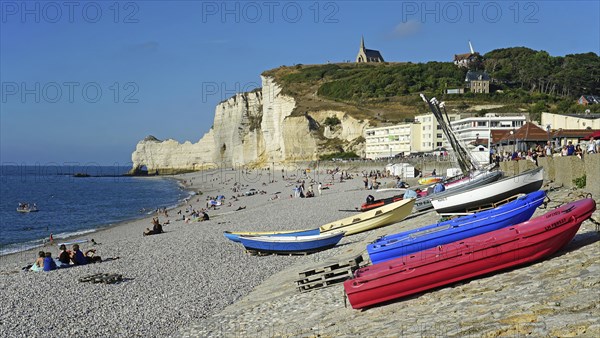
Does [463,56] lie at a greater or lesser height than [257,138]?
greater

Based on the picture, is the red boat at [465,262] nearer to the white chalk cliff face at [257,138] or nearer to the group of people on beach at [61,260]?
the group of people on beach at [61,260]

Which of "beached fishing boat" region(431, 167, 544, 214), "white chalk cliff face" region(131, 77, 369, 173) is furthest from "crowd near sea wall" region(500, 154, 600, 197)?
"white chalk cliff face" region(131, 77, 369, 173)

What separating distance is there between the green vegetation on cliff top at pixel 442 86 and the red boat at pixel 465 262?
7601 centimetres

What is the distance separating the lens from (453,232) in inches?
492

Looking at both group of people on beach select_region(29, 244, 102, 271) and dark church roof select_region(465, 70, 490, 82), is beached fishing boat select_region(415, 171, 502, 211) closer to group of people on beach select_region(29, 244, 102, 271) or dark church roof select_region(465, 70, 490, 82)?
group of people on beach select_region(29, 244, 102, 271)

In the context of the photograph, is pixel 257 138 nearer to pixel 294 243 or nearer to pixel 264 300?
pixel 294 243

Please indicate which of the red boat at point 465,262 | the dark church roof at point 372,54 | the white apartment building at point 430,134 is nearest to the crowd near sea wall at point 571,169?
the red boat at point 465,262

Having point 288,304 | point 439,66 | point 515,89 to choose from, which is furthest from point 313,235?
point 439,66

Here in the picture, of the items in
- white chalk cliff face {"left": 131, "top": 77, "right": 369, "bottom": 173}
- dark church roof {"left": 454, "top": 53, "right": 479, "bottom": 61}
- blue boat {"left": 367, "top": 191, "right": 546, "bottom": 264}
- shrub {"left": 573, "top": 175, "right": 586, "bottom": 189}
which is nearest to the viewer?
blue boat {"left": 367, "top": 191, "right": 546, "bottom": 264}

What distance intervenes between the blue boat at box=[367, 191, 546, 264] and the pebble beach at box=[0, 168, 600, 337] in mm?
1130

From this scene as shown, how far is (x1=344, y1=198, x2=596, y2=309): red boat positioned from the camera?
33.2 feet

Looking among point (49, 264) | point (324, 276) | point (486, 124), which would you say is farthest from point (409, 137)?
point (324, 276)

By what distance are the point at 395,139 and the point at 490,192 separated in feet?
205

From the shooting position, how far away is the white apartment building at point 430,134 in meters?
76.9
